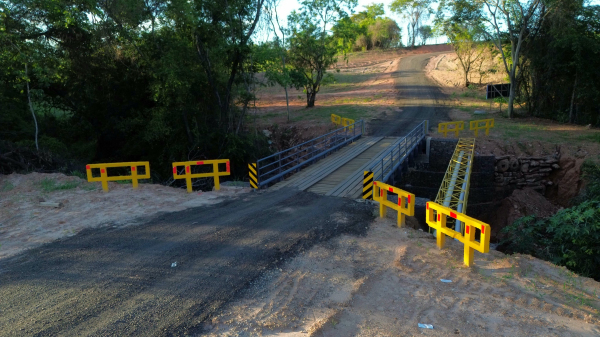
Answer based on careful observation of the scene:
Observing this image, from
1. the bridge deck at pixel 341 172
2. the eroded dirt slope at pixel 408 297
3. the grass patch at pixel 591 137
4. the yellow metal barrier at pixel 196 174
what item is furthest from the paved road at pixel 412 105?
the eroded dirt slope at pixel 408 297

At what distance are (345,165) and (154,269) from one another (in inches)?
411

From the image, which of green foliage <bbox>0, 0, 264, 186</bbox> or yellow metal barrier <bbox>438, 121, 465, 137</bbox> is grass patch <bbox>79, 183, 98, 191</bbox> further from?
yellow metal barrier <bbox>438, 121, 465, 137</bbox>

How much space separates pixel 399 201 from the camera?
29.0 feet

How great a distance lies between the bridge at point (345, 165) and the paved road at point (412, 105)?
3.52 meters

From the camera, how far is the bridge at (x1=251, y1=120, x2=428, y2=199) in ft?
41.9

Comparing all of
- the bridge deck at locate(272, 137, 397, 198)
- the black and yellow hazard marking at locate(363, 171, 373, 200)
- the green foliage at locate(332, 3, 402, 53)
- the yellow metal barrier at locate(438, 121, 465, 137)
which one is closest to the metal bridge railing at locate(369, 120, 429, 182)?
the bridge deck at locate(272, 137, 397, 198)

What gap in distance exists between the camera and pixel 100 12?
1680 centimetres

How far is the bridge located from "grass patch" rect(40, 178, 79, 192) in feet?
18.4

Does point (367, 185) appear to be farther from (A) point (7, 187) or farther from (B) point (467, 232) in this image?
(A) point (7, 187)

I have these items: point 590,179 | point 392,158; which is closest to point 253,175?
point 392,158

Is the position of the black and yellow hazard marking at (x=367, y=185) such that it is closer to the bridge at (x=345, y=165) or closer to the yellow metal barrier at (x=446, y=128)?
the bridge at (x=345, y=165)

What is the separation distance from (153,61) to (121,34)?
1724 millimetres

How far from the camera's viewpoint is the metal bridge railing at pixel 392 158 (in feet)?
45.0

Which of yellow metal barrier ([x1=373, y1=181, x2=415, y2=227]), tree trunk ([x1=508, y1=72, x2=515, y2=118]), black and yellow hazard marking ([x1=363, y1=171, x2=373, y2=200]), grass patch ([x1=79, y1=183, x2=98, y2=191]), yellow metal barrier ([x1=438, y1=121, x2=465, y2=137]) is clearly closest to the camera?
yellow metal barrier ([x1=373, y1=181, x2=415, y2=227])
